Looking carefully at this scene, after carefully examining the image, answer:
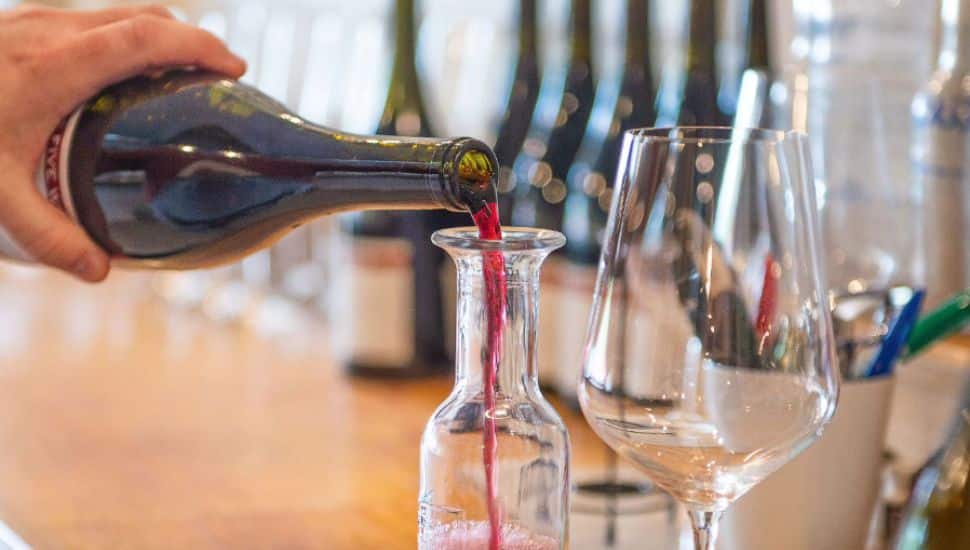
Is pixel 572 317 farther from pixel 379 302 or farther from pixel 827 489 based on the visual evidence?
pixel 827 489

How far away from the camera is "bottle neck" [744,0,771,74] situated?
1.11m

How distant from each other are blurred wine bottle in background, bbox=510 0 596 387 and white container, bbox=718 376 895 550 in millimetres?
582

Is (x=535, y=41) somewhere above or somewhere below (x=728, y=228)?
above

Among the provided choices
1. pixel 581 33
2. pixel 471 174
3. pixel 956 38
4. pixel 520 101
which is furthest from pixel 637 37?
pixel 471 174

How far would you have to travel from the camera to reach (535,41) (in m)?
1.33

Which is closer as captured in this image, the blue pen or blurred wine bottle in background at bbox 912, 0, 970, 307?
the blue pen

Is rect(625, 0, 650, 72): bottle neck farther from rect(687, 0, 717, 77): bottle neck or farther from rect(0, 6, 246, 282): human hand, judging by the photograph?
rect(0, 6, 246, 282): human hand

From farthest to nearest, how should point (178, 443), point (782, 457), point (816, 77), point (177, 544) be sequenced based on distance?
point (178, 443), point (816, 77), point (177, 544), point (782, 457)

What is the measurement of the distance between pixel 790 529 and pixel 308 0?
5.22 feet

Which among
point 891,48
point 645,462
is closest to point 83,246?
point 645,462

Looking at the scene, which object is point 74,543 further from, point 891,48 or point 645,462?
point 891,48

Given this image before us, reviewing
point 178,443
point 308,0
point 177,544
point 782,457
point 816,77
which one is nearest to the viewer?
point 782,457

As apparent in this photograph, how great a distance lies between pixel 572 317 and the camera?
999 mm

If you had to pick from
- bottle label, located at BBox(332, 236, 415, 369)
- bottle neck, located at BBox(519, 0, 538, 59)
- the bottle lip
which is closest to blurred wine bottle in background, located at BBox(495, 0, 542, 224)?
bottle neck, located at BBox(519, 0, 538, 59)
